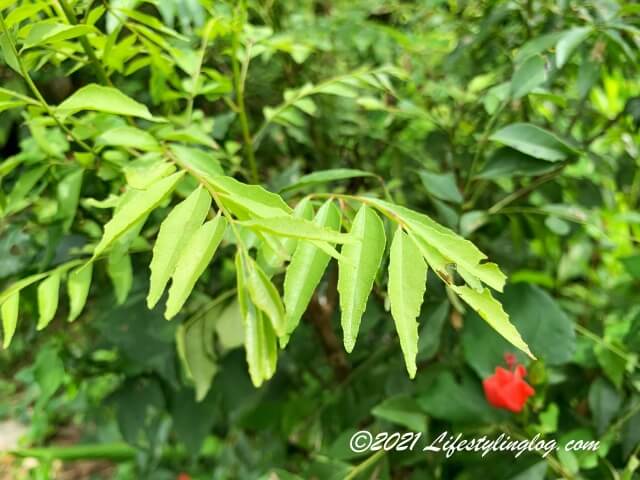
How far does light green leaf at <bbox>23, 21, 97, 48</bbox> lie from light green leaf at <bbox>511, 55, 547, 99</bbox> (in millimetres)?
391

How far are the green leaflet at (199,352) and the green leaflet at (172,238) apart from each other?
1.12ft

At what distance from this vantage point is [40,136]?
62 centimetres

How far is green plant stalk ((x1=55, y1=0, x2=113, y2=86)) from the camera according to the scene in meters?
0.52

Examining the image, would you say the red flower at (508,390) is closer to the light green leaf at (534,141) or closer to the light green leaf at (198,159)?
the light green leaf at (534,141)

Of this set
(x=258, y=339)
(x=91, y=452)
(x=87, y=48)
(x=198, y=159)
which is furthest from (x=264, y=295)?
(x=91, y=452)

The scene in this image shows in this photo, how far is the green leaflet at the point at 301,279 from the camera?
409 mm

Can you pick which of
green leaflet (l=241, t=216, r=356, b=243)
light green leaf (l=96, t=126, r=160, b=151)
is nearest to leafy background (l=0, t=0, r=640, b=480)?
light green leaf (l=96, t=126, r=160, b=151)

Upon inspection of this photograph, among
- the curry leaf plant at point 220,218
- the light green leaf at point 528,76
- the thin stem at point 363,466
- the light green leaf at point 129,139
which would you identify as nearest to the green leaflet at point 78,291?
the curry leaf plant at point 220,218

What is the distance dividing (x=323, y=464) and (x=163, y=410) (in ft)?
1.05

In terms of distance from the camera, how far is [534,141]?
0.64m

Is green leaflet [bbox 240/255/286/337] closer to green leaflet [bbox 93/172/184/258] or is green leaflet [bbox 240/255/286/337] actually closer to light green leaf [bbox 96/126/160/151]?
green leaflet [bbox 93/172/184/258]

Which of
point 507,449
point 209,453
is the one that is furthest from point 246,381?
point 209,453

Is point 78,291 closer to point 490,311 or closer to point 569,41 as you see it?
point 490,311

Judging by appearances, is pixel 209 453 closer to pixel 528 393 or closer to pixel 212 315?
pixel 212 315
